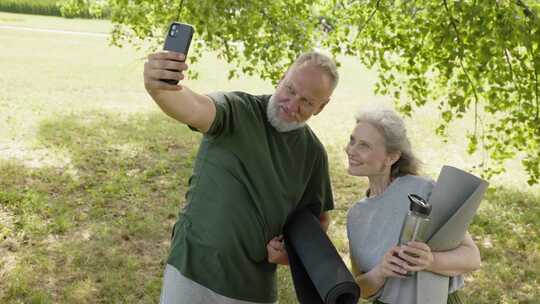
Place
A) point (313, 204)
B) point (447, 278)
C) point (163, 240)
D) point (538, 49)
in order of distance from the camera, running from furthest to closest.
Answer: point (163, 240) → point (538, 49) → point (313, 204) → point (447, 278)

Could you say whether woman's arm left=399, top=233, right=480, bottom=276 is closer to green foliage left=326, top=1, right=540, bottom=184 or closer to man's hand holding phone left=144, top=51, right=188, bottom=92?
man's hand holding phone left=144, top=51, right=188, bottom=92

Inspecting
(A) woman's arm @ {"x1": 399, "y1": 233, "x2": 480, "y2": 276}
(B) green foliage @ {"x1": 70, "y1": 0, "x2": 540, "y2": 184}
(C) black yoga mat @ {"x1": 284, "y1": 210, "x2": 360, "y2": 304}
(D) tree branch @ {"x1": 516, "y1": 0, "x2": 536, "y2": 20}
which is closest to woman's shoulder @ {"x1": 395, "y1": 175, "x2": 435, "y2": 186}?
(A) woman's arm @ {"x1": 399, "y1": 233, "x2": 480, "y2": 276}

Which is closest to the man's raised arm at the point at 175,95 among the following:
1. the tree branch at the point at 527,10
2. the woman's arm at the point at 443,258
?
the woman's arm at the point at 443,258

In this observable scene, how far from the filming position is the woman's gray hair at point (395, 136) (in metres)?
2.53

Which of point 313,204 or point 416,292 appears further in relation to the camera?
point 313,204

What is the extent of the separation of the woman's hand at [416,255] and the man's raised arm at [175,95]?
3.21ft

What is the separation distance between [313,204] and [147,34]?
16.7 feet

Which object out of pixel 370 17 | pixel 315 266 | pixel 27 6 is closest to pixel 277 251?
pixel 315 266

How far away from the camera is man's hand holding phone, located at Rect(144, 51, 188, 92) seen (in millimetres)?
1886

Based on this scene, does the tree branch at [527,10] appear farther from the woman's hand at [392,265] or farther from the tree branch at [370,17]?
the woman's hand at [392,265]

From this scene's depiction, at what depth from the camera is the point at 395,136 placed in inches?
99.7

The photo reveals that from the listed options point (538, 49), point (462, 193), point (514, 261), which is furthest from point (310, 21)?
point (462, 193)

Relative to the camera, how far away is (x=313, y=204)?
285 cm

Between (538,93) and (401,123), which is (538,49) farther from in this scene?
(401,123)
